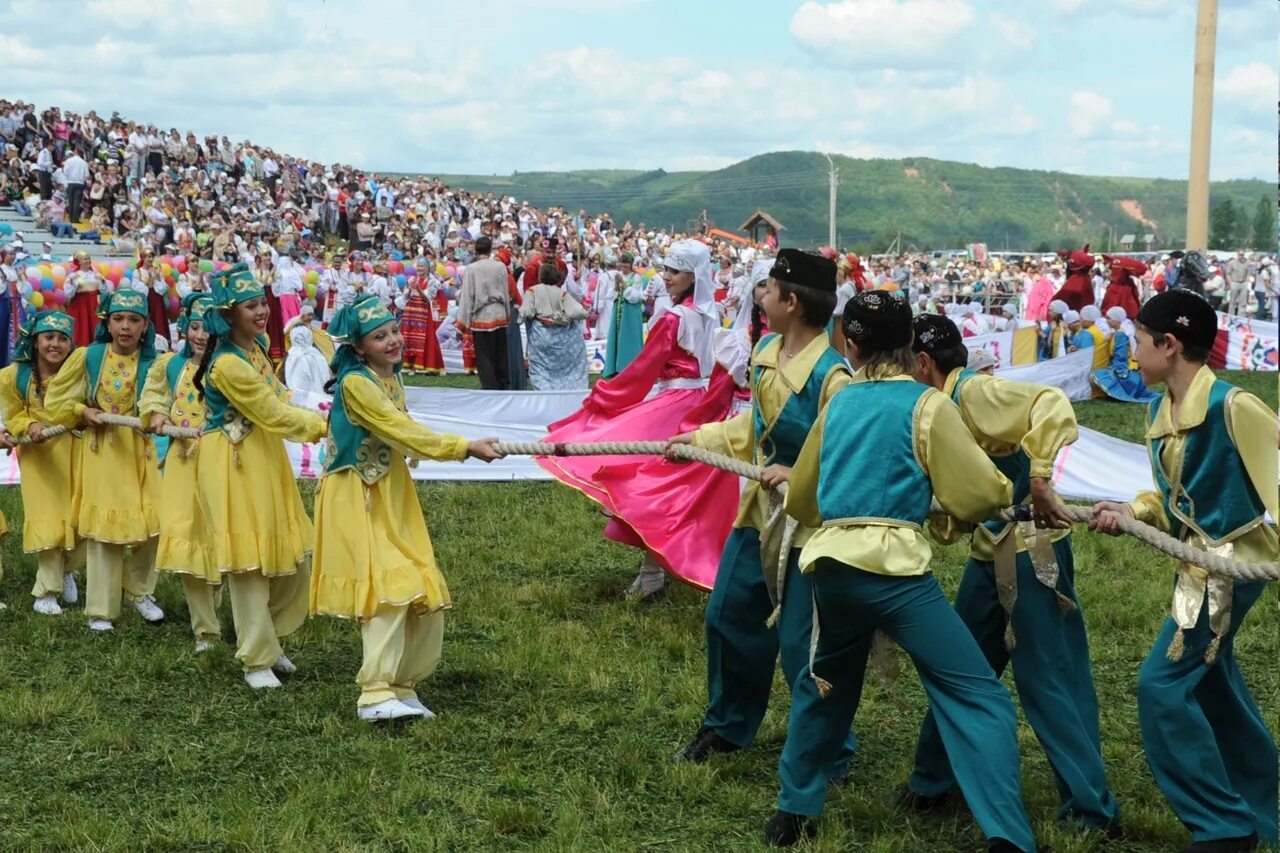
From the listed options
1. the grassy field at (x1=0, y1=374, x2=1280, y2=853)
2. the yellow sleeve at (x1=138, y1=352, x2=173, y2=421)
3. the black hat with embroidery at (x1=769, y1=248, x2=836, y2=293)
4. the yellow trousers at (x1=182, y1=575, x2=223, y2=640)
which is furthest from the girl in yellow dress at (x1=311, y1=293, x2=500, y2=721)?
the yellow sleeve at (x1=138, y1=352, x2=173, y2=421)

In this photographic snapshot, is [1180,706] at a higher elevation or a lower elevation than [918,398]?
lower

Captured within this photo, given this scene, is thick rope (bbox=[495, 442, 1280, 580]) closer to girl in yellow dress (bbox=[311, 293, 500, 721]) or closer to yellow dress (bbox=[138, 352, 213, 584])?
girl in yellow dress (bbox=[311, 293, 500, 721])

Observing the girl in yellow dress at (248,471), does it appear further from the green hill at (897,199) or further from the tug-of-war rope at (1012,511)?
the green hill at (897,199)

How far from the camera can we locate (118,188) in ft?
95.7

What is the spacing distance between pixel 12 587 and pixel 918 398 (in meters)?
6.21

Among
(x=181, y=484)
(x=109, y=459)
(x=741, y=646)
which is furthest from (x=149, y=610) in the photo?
(x=741, y=646)

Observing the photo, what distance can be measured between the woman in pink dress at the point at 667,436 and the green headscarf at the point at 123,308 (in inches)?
85.0

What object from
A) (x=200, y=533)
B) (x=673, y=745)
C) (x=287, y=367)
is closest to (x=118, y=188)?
(x=287, y=367)

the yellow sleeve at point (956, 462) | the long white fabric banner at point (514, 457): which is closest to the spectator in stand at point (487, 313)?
the long white fabric banner at point (514, 457)

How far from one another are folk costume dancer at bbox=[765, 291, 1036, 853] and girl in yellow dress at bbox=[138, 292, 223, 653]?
3.57 meters

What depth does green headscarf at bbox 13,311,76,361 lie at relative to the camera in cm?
752

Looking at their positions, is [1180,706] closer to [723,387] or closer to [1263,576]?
[1263,576]

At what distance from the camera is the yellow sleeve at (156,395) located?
22.4 ft

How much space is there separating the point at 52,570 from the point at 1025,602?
5541mm
